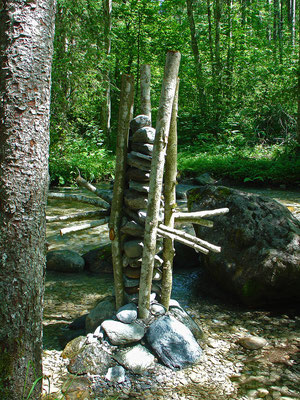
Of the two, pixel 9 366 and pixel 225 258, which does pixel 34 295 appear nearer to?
pixel 9 366

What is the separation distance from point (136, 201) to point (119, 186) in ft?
0.74

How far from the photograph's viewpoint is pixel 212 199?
508 centimetres

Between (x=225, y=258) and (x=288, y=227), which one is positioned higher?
(x=288, y=227)

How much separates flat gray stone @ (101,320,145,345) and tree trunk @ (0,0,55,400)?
1.10 m

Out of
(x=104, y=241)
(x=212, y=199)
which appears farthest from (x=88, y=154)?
(x=212, y=199)

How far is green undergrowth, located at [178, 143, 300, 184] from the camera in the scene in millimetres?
12523

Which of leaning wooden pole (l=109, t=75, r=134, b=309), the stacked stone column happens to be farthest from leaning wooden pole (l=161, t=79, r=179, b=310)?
leaning wooden pole (l=109, t=75, r=134, b=309)

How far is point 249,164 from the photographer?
528 inches

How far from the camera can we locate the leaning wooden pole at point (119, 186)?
3455mm

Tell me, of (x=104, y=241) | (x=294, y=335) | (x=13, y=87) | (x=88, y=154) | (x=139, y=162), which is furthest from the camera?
(x=88, y=154)

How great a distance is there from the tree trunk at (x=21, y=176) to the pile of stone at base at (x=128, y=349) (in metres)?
0.94

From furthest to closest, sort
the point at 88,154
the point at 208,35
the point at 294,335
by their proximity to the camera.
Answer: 1. the point at 208,35
2. the point at 88,154
3. the point at 294,335

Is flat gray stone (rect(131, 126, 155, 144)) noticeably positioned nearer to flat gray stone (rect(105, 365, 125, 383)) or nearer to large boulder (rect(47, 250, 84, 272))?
flat gray stone (rect(105, 365, 125, 383))

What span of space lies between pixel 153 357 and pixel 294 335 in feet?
5.05
